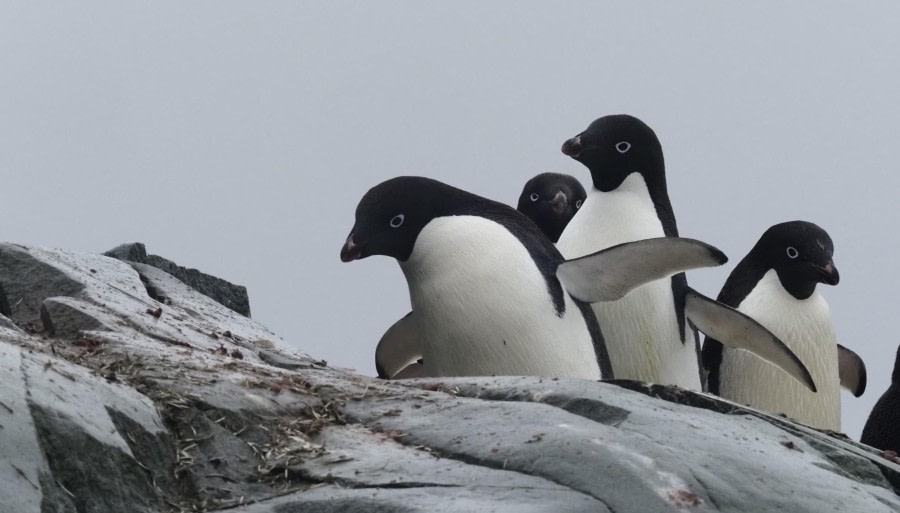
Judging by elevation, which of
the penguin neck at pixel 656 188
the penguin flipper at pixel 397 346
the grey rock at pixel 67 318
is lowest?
the penguin flipper at pixel 397 346

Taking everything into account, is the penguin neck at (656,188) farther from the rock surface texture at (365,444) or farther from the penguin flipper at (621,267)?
the rock surface texture at (365,444)

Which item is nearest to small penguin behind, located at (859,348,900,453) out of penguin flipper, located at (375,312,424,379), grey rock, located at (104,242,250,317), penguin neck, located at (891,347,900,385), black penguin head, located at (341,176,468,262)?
penguin neck, located at (891,347,900,385)

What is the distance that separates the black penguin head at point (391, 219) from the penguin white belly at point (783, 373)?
9.90 ft

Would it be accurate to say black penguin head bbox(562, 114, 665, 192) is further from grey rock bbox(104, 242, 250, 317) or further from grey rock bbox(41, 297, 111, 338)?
grey rock bbox(41, 297, 111, 338)

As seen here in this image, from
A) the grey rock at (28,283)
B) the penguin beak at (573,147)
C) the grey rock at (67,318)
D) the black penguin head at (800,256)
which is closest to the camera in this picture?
the grey rock at (67,318)

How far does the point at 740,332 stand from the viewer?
8.30 metres

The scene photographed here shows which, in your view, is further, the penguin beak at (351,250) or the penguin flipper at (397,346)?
the penguin flipper at (397,346)

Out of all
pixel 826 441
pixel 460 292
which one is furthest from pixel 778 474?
pixel 460 292

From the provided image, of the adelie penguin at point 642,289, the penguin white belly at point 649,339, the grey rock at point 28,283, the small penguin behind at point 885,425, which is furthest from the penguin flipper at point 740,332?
the grey rock at point 28,283

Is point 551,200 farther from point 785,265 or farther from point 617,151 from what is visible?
point 785,265

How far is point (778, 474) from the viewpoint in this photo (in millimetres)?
4141

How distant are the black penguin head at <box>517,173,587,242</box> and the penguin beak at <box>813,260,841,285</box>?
2304 mm

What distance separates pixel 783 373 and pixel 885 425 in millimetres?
763

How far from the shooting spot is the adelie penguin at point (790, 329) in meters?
9.71
